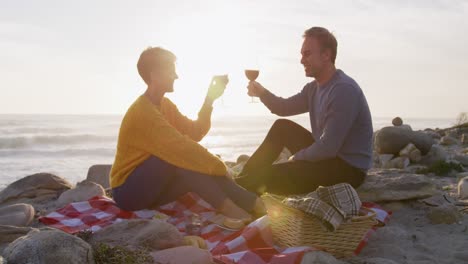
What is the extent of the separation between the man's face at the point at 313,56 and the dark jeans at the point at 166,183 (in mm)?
1474

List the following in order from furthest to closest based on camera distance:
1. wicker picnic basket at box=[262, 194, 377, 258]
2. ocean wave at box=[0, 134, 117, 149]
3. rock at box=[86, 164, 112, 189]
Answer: ocean wave at box=[0, 134, 117, 149] → rock at box=[86, 164, 112, 189] → wicker picnic basket at box=[262, 194, 377, 258]

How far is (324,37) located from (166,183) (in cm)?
227

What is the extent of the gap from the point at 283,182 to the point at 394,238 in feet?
4.20

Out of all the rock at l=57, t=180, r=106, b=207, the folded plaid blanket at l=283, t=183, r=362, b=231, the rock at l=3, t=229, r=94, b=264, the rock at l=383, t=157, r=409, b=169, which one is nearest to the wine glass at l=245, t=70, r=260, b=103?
the folded plaid blanket at l=283, t=183, r=362, b=231

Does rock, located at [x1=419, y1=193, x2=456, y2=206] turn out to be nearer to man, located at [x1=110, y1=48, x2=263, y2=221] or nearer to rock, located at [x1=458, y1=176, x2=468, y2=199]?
rock, located at [x1=458, y1=176, x2=468, y2=199]

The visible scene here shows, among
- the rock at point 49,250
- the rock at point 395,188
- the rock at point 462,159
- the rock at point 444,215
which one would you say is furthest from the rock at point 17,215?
the rock at point 462,159

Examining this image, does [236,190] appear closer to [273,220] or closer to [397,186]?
[273,220]

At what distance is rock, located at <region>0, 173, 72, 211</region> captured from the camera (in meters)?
6.85

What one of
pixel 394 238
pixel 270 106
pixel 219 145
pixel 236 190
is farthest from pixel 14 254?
pixel 219 145

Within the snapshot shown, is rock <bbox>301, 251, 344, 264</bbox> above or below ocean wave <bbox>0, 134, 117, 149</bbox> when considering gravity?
above

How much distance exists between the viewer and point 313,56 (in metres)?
4.92

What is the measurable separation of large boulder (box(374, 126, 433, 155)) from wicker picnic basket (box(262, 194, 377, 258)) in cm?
590

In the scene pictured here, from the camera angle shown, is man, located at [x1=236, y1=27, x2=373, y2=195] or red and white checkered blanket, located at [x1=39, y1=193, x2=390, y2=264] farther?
man, located at [x1=236, y1=27, x2=373, y2=195]

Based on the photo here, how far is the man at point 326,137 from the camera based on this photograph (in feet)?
15.4
